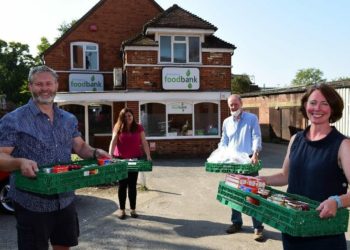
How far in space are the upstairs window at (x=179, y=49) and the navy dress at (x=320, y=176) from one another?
15.0m

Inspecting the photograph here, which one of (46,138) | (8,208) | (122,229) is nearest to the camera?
(46,138)

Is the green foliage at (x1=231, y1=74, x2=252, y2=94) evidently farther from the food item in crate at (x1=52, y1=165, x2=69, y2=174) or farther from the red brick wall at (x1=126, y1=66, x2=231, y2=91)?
the food item in crate at (x1=52, y1=165, x2=69, y2=174)

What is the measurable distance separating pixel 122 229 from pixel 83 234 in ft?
2.01

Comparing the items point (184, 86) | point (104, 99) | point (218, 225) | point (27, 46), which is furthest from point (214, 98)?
point (27, 46)

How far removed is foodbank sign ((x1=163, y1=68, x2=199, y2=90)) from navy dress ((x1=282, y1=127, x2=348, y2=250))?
47.9 ft

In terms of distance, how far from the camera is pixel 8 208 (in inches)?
289

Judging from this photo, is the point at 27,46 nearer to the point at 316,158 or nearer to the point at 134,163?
the point at 134,163

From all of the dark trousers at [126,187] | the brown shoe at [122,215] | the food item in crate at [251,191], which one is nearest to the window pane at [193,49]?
the dark trousers at [126,187]

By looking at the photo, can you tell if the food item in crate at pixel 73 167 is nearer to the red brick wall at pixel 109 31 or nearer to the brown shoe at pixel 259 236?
the brown shoe at pixel 259 236

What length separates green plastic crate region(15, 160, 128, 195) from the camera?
305cm

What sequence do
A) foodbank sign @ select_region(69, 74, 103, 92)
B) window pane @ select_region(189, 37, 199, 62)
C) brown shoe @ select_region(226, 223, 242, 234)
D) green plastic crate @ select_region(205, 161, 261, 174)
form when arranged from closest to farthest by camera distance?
green plastic crate @ select_region(205, 161, 261, 174) → brown shoe @ select_region(226, 223, 242, 234) → window pane @ select_region(189, 37, 199, 62) → foodbank sign @ select_region(69, 74, 103, 92)

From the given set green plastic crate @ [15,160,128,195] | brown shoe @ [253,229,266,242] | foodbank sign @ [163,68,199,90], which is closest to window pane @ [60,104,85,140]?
foodbank sign @ [163,68,199,90]

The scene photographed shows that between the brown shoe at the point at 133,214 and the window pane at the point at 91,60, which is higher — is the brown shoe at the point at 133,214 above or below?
below

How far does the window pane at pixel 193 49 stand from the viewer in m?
17.9
